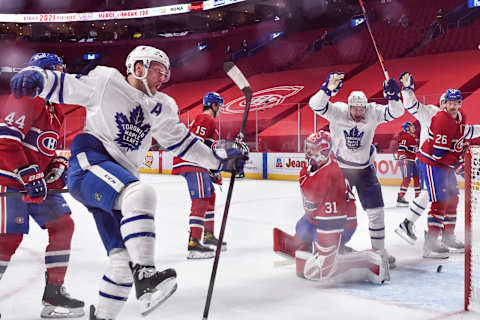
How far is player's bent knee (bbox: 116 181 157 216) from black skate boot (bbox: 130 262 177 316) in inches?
8.1

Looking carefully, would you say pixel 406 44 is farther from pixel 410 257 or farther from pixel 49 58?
pixel 49 58

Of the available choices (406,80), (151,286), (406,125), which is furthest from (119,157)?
(406,125)

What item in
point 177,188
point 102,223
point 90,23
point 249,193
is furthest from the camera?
point 90,23

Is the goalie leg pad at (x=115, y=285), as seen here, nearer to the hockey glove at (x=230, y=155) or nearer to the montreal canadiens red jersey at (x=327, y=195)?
the hockey glove at (x=230, y=155)

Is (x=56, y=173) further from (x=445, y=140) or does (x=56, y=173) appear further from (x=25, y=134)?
(x=445, y=140)

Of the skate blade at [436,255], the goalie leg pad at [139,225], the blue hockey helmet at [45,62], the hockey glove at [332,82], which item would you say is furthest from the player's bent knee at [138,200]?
the skate blade at [436,255]

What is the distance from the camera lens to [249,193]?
9352 mm

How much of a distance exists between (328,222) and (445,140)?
5.48 feet

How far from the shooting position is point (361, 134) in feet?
13.2

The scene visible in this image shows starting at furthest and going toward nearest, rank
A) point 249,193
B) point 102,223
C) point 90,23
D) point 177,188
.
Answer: point 90,23, point 177,188, point 249,193, point 102,223

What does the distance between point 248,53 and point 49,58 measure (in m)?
18.7

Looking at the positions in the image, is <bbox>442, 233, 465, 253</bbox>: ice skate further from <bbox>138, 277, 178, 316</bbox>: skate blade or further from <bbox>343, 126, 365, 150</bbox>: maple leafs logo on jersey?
<bbox>138, 277, 178, 316</bbox>: skate blade

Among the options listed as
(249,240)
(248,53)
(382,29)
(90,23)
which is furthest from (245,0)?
(249,240)

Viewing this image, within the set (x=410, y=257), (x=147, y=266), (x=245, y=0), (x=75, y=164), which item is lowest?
(x=410, y=257)
